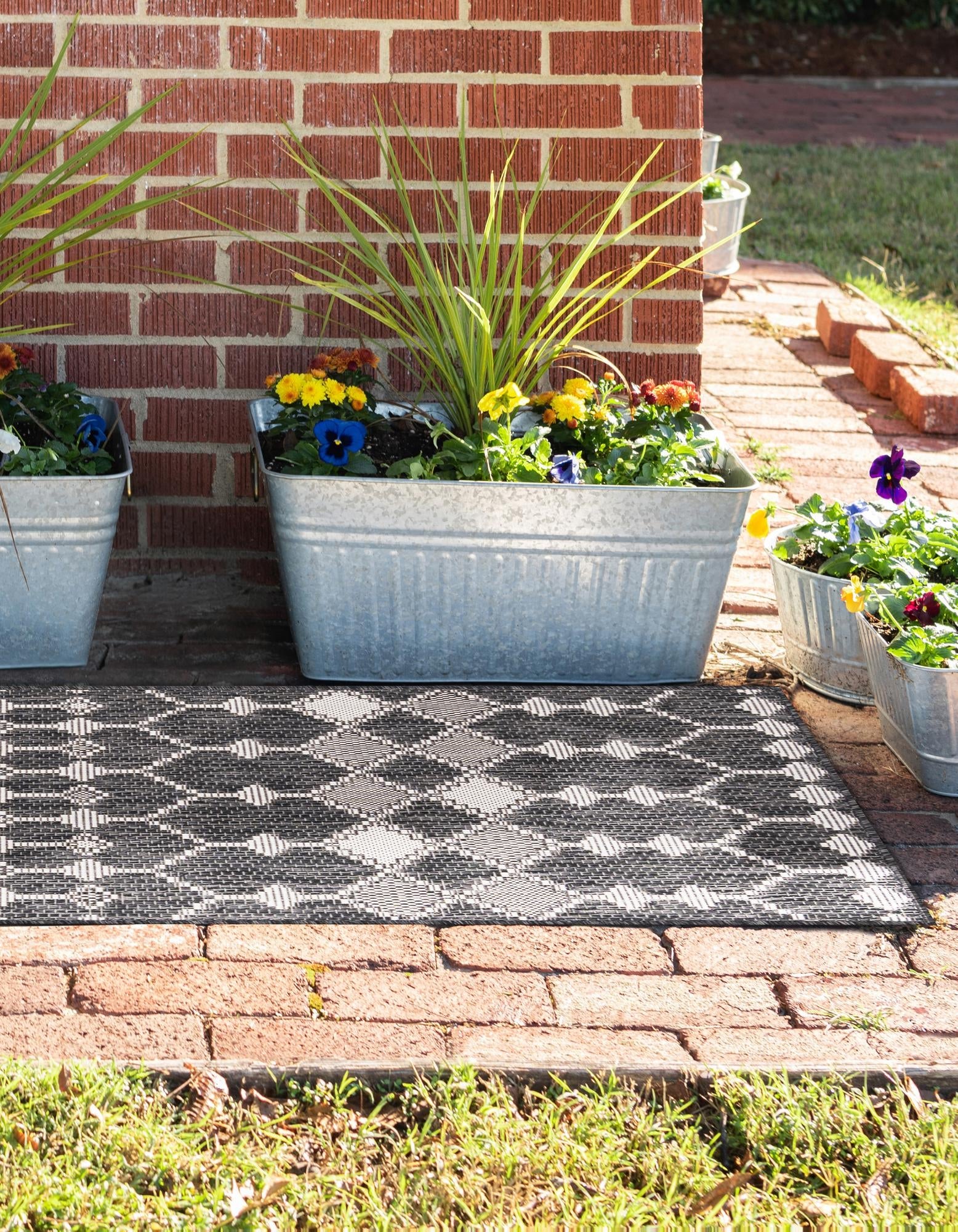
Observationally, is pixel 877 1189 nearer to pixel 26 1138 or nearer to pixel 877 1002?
pixel 877 1002

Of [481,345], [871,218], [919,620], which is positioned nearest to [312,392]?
[481,345]

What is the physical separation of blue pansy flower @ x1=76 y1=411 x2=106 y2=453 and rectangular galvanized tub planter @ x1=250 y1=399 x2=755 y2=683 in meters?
0.36

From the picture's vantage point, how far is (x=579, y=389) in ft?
10.4

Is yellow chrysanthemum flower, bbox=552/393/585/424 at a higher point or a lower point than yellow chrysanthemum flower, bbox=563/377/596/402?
lower

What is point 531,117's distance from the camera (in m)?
3.40

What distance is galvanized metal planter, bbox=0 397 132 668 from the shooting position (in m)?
2.92

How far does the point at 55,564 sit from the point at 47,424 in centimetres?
39

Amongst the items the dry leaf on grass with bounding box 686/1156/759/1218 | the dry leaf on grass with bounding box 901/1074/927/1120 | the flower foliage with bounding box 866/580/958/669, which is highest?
the flower foliage with bounding box 866/580/958/669

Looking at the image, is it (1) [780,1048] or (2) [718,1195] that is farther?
(1) [780,1048]

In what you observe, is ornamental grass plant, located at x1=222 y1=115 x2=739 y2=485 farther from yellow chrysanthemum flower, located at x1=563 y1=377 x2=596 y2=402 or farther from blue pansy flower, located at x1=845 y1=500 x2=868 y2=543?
blue pansy flower, located at x1=845 y1=500 x2=868 y2=543

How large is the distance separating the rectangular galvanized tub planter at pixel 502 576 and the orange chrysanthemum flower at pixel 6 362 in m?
0.54

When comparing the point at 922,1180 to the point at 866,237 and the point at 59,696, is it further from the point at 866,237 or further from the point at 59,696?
the point at 866,237

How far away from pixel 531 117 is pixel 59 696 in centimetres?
165

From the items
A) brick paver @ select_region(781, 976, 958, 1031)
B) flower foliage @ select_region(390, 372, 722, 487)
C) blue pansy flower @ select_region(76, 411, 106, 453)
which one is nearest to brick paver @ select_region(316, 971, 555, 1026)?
brick paver @ select_region(781, 976, 958, 1031)
